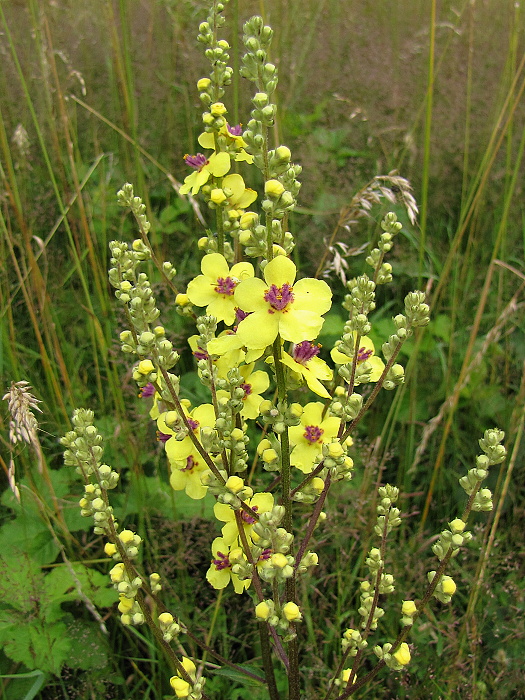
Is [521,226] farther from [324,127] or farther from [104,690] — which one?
[104,690]

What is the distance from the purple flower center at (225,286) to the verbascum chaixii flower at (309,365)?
32cm

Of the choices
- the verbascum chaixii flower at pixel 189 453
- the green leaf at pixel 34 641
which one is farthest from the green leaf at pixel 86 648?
the verbascum chaixii flower at pixel 189 453

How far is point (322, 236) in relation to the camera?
11.9ft

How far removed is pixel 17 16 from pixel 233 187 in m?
4.29

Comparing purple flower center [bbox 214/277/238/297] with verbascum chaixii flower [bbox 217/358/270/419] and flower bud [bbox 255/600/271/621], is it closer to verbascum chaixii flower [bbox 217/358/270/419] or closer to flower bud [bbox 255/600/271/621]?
verbascum chaixii flower [bbox 217/358/270/419]

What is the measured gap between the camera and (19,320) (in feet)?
10.9

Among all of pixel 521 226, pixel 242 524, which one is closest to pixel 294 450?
pixel 242 524

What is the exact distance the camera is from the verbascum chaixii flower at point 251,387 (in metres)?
1.65

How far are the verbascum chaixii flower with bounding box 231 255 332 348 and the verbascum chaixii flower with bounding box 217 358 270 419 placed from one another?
0.32 meters

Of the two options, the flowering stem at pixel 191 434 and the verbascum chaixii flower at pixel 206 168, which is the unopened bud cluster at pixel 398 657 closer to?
the flowering stem at pixel 191 434

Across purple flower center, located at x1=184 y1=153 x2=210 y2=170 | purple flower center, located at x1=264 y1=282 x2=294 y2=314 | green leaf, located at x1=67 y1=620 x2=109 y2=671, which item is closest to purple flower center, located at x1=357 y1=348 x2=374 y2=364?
purple flower center, located at x1=264 y1=282 x2=294 y2=314

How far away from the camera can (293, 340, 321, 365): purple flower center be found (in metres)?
1.46

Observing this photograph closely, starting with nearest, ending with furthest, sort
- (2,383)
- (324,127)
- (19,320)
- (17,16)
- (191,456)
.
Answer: (191,456) < (2,383) < (19,320) < (324,127) < (17,16)

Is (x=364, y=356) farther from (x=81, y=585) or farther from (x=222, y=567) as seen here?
(x=81, y=585)
